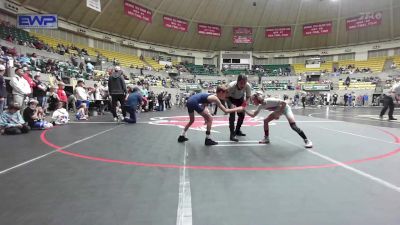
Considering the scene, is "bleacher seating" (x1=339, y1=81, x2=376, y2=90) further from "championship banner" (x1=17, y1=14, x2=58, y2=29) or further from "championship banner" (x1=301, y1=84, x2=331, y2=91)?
"championship banner" (x1=17, y1=14, x2=58, y2=29)

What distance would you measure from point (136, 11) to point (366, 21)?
2551cm

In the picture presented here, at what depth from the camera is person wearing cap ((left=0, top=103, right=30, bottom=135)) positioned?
6.50 m

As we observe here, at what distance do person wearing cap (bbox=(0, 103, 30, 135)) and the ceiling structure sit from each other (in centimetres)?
2636

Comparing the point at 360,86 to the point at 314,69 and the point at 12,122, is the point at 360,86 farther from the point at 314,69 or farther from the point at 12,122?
the point at 12,122

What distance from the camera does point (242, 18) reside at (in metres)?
40.6

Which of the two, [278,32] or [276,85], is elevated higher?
[278,32]

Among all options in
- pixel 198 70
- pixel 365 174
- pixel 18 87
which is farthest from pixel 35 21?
pixel 198 70

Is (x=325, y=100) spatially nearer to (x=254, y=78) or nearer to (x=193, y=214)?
(x=254, y=78)

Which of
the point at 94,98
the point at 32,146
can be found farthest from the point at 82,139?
the point at 94,98

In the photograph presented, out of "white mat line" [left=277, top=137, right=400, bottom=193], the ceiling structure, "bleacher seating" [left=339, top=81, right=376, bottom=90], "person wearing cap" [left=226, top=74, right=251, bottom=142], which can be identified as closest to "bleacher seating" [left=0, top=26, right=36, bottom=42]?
the ceiling structure

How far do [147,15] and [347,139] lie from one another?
90.0 feet

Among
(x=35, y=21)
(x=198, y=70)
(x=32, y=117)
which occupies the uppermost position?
(x=35, y=21)

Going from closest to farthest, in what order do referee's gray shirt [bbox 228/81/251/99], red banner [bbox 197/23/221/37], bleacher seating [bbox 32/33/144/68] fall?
referee's gray shirt [bbox 228/81/251/99] → bleacher seating [bbox 32/33/144/68] → red banner [bbox 197/23/221/37]

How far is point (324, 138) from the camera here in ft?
21.2
